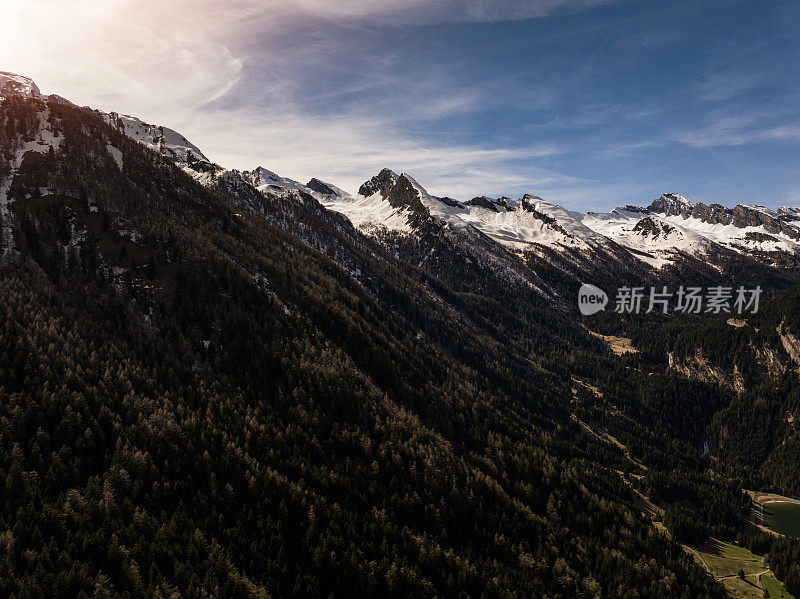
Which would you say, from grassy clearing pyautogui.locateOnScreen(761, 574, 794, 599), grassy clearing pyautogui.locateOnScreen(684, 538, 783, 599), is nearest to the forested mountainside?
grassy clearing pyautogui.locateOnScreen(684, 538, 783, 599)

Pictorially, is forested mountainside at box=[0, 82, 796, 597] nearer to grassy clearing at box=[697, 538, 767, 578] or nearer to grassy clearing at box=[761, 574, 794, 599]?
grassy clearing at box=[697, 538, 767, 578]

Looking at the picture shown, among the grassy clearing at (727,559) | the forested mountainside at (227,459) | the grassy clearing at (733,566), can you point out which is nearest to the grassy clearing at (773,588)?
Result: the grassy clearing at (733,566)

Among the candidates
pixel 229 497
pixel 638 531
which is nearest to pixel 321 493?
pixel 229 497

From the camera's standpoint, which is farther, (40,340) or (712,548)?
(712,548)

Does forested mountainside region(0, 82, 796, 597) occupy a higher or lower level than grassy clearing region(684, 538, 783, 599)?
higher

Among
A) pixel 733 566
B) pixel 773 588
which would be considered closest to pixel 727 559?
pixel 733 566

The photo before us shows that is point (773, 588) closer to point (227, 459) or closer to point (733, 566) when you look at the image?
point (733, 566)

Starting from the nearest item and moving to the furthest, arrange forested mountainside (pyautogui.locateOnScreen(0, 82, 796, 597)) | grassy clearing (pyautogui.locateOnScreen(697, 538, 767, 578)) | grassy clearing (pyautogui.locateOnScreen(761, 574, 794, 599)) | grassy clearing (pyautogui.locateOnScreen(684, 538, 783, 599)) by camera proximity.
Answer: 1. forested mountainside (pyautogui.locateOnScreen(0, 82, 796, 597))
2. grassy clearing (pyautogui.locateOnScreen(761, 574, 794, 599))
3. grassy clearing (pyautogui.locateOnScreen(684, 538, 783, 599))
4. grassy clearing (pyautogui.locateOnScreen(697, 538, 767, 578))

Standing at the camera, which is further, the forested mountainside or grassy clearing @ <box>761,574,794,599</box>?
grassy clearing @ <box>761,574,794,599</box>

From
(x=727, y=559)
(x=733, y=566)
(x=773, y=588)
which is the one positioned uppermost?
(x=773, y=588)

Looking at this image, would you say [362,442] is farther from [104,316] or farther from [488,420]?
[104,316]

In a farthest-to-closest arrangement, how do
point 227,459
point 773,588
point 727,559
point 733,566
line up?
point 727,559
point 733,566
point 773,588
point 227,459
